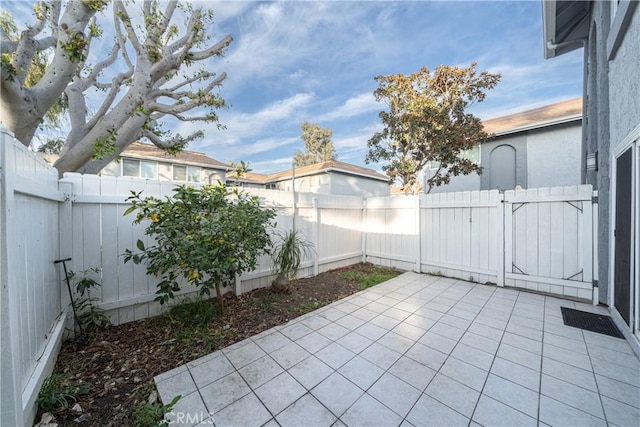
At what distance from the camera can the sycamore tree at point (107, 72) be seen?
342 cm

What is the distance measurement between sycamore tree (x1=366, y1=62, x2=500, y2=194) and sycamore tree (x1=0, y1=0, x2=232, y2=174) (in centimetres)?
490

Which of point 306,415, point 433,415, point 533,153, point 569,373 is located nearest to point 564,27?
point 533,153

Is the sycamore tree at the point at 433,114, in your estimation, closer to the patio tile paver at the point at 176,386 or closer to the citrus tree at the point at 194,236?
the citrus tree at the point at 194,236

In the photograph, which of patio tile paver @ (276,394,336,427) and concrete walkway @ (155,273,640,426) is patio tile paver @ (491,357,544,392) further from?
patio tile paver @ (276,394,336,427)

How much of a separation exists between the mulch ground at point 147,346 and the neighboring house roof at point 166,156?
7531 millimetres

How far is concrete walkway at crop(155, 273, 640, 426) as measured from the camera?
161cm

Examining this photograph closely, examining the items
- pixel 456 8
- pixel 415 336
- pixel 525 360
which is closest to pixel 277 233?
pixel 415 336

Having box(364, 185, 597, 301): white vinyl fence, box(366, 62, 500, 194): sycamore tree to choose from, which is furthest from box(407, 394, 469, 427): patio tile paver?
box(366, 62, 500, 194): sycamore tree

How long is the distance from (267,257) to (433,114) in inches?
241

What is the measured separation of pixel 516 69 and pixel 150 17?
334 inches

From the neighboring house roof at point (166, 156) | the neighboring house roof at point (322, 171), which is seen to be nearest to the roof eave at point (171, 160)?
the neighboring house roof at point (166, 156)

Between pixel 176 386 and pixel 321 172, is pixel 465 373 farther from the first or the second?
pixel 321 172

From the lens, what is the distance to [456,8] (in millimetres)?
4531

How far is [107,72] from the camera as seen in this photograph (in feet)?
19.4
